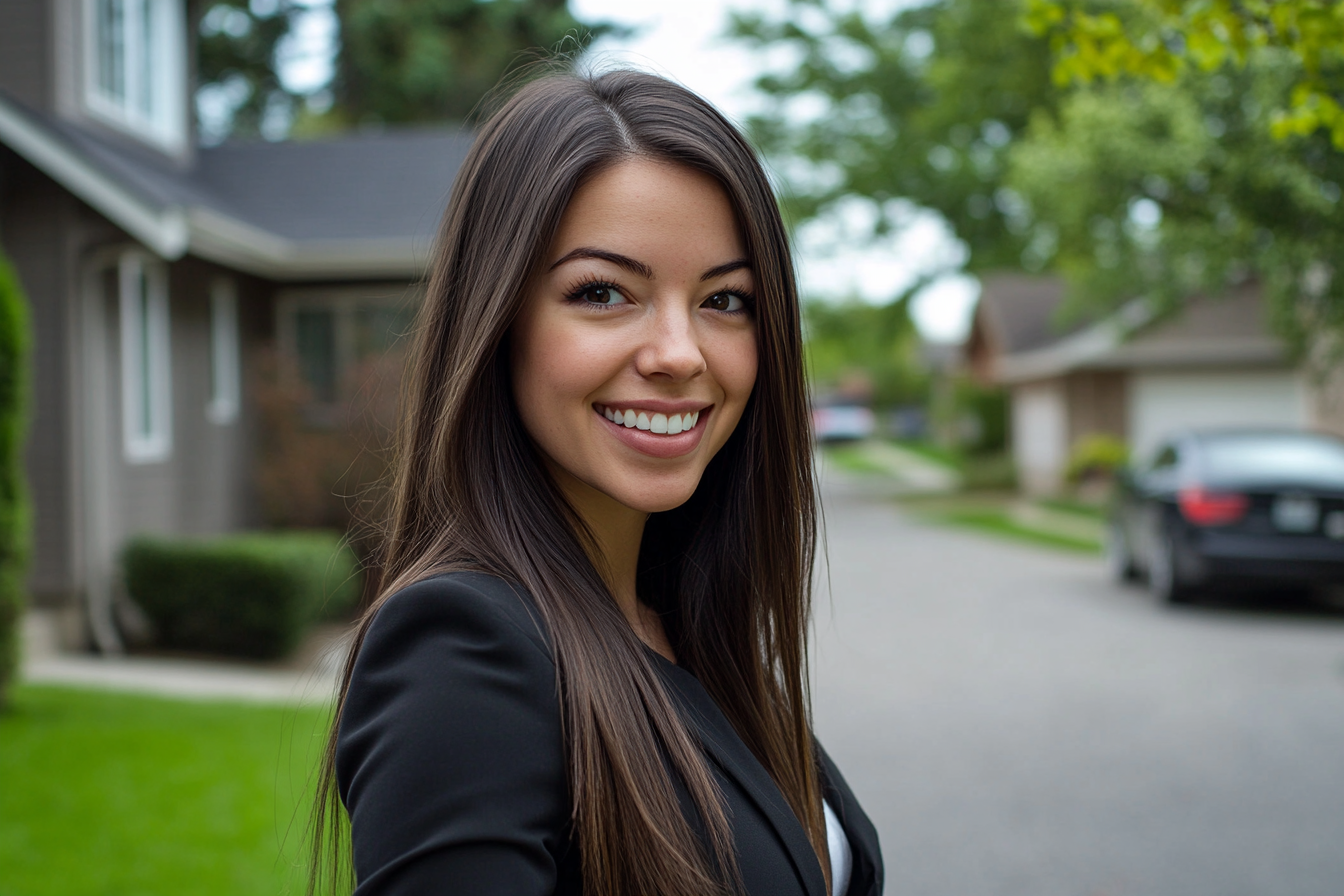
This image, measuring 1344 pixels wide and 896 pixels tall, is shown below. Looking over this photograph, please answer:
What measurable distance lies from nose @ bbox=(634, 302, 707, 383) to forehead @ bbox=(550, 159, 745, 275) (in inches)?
2.1

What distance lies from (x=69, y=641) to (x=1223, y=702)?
846 centimetres

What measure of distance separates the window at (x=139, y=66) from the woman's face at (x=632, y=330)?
10.4 m

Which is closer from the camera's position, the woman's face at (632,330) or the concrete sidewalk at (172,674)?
the woman's face at (632,330)

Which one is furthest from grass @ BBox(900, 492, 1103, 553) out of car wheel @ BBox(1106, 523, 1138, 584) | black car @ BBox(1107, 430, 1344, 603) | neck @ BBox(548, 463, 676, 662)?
neck @ BBox(548, 463, 676, 662)

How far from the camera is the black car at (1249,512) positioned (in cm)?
1027

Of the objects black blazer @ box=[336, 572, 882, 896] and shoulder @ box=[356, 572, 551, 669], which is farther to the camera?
shoulder @ box=[356, 572, 551, 669]

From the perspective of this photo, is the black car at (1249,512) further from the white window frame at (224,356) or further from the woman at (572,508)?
the woman at (572,508)

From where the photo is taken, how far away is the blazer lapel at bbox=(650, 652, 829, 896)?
1.46 metres

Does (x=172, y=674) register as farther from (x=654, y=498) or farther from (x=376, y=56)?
(x=376, y=56)

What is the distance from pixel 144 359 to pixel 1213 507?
9.50 metres

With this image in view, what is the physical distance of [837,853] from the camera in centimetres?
190

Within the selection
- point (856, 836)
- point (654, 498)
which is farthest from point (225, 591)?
point (654, 498)

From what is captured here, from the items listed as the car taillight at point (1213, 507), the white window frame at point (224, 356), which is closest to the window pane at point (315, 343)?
the white window frame at point (224, 356)

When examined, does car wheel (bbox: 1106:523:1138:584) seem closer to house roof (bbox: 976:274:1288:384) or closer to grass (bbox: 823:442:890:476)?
house roof (bbox: 976:274:1288:384)
